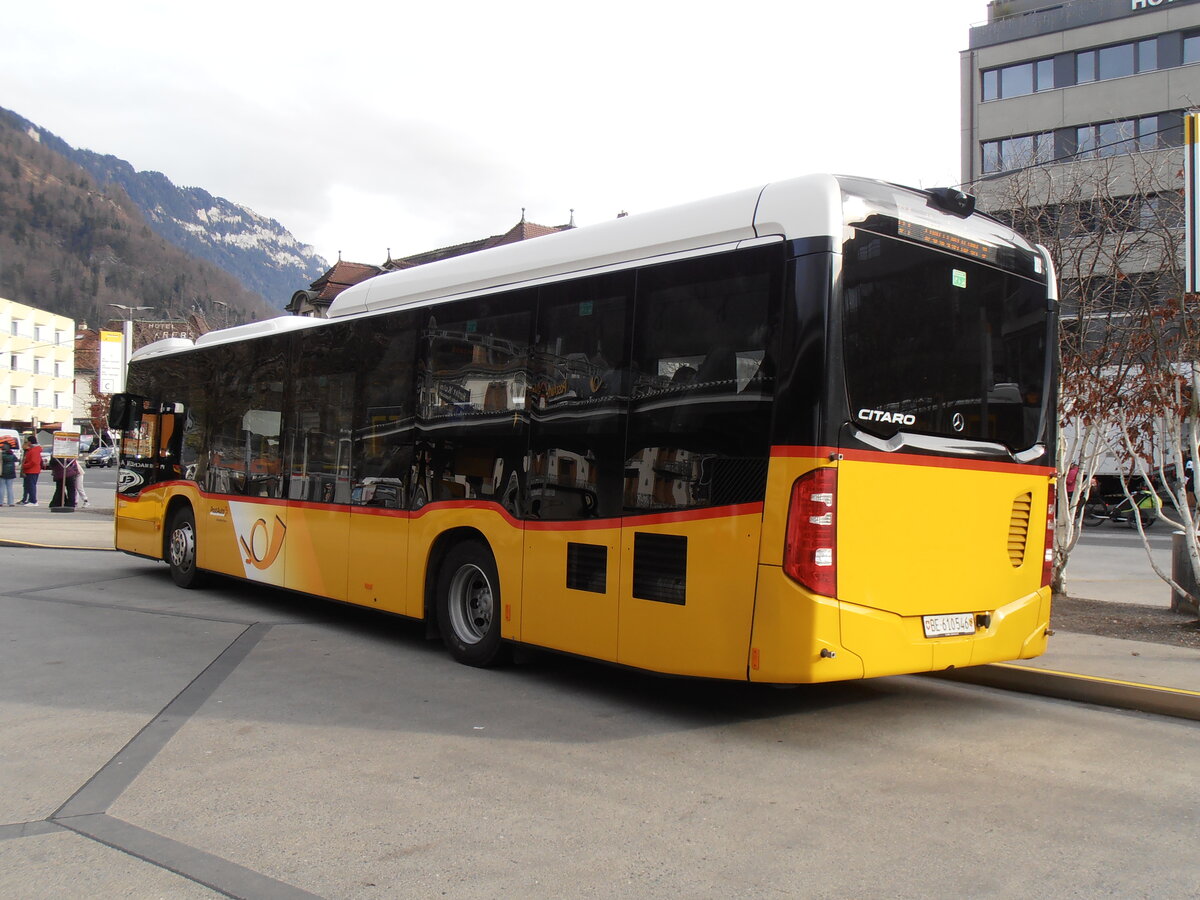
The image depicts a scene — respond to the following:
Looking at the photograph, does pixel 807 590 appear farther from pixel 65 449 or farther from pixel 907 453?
pixel 65 449

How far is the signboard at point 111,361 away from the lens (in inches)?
992

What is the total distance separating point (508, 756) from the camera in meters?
5.38

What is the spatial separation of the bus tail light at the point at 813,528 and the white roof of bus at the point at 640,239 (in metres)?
1.34

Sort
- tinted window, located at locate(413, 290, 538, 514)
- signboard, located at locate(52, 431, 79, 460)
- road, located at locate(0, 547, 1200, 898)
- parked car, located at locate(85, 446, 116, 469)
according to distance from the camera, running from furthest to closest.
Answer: parked car, located at locate(85, 446, 116, 469) → signboard, located at locate(52, 431, 79, 460) → tinted window, located at locate(413, 290, 538, 514) → road, located at locate(0, 547, 1200, 898)

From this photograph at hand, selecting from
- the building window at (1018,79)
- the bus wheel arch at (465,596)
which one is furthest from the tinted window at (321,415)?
the building window at (1018,79)

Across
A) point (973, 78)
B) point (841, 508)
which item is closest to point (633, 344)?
point (841, 508)

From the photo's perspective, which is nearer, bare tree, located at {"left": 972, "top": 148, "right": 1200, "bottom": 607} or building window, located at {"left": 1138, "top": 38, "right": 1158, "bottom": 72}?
bare tree, located at {"left": 972, "top": 148, "right": 1200, "bottom": 607}

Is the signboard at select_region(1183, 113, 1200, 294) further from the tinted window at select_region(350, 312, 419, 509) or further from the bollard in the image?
the tinted window at select_region(350, 312, 419, 509)

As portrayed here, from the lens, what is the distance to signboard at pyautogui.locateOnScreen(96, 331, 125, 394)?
82.6 feet

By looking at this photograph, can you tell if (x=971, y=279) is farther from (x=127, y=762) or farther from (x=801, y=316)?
(x=127, y=762)

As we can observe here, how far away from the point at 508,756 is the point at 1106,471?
107 feet

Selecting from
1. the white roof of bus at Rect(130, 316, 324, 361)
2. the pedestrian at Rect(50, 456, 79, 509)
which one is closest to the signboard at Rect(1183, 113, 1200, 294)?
the white roof of bus at Rect(130, 316, 324, 361)

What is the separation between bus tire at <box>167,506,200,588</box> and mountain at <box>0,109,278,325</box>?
343 feet

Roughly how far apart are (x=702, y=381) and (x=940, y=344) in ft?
4.62
